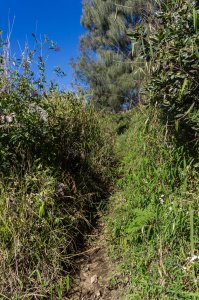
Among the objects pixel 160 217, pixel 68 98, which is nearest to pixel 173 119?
pixel 160 217

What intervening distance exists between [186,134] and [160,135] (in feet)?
1.65

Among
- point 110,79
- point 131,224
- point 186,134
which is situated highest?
point 110,79

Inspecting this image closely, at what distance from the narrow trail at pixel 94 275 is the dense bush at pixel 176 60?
122 cm

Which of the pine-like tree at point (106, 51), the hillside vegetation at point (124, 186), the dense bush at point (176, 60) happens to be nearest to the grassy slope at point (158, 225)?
the hillside vegetation at point (124, 186)

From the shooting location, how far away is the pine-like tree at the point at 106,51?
12.2m

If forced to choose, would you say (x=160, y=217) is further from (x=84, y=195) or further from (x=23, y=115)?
(x=23, y=115)

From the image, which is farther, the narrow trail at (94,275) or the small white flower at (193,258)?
the narrow trail at (94,275)

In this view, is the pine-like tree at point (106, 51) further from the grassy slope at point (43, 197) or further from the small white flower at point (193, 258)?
the small white flower at point (193, 258)

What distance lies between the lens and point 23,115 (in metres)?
3.33

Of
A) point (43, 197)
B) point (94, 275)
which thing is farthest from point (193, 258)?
point (43, 197)

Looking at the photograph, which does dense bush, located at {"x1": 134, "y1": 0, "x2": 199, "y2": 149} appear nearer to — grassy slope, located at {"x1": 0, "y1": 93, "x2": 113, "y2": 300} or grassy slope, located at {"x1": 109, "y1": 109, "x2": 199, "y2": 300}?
grassy slope, located at {"x1": 109, "y1": 109, "x2": 199, "y2": 300}

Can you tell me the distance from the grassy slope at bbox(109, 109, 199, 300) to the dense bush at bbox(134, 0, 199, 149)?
0.40 m

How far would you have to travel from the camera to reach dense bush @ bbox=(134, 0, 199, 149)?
8.29 ft

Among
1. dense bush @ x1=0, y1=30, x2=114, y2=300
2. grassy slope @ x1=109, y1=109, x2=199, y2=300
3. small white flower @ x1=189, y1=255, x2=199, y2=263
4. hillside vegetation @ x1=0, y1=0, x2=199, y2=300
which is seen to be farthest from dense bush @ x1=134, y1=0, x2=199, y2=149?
dense bush @ x1=0, y1=30, x2=114, y2=300
